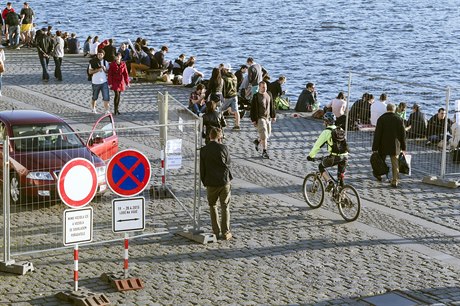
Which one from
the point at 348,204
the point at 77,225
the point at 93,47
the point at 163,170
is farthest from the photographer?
the point at 93,47

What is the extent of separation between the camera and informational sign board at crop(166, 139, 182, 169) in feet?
60.6

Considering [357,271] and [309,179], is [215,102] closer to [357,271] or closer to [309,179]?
[309,179]

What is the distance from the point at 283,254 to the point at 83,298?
3813 mm

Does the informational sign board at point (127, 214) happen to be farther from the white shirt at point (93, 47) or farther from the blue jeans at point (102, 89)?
the white shirt at point (93, 47)

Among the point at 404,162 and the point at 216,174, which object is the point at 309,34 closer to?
the point at 404,162

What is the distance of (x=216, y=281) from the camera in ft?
47.2

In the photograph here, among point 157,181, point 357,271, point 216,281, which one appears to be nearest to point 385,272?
point 357,271

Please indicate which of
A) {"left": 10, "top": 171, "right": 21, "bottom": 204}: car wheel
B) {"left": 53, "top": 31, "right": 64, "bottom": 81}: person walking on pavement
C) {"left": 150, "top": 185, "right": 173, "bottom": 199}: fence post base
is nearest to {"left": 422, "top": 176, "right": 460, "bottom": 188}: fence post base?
{"left": 150, "top": 185, "right": 173, "bottom": 199}: fence post base

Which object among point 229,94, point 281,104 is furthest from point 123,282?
point 281,104

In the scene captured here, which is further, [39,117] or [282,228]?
[39,117]

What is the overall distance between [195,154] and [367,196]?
14.7 feet

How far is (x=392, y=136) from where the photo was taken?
2047 cm

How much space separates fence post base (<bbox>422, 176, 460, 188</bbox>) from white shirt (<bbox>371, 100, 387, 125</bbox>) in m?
3.80

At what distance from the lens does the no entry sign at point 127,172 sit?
45.6ft
